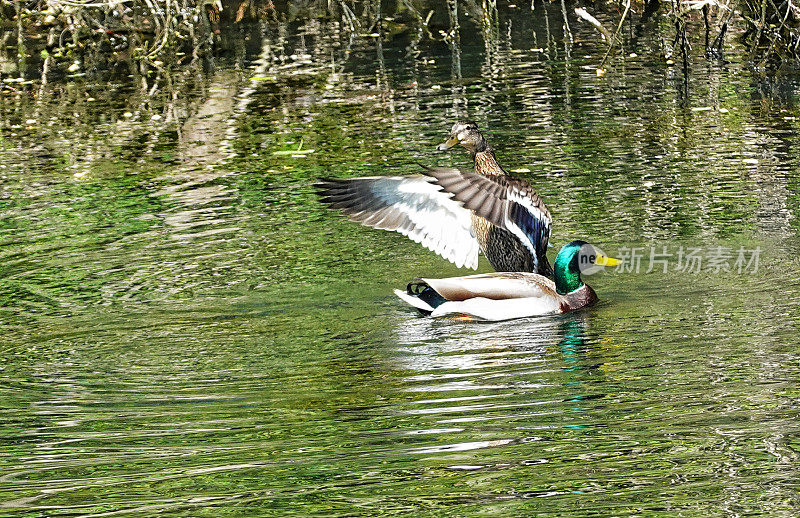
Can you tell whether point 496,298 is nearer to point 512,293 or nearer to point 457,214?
point 512,293

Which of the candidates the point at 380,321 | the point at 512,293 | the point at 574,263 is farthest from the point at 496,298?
the point at 380,321

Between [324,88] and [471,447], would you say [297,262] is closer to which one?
[471,447]

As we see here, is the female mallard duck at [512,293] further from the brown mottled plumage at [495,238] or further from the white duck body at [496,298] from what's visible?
the brown mottled plumage at [495,238]

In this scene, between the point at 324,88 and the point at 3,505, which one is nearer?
the point at 3,505

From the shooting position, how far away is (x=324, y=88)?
1634 centimetres

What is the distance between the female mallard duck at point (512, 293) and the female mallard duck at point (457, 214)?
35cm

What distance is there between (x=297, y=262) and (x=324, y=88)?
728 cm

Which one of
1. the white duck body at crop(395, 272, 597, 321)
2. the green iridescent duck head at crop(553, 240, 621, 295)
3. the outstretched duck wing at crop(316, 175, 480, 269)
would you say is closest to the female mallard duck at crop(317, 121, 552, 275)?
the outstretched duck wing at crop(316, 175, 480, 269)

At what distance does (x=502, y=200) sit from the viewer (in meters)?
8.45

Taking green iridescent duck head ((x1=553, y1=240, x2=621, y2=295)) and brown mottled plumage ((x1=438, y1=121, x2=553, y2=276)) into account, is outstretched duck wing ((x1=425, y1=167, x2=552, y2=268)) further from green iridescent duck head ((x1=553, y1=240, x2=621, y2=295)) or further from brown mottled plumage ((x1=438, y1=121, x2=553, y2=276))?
green iridescent duck head ((x1=553, y1=240, x2=621, y2=295))

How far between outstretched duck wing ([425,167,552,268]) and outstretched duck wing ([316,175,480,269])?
433 millimetres

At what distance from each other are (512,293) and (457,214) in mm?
1111

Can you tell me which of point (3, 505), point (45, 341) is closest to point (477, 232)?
point (45, 341)

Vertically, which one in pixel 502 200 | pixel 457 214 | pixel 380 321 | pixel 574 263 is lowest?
pixel 380 321
